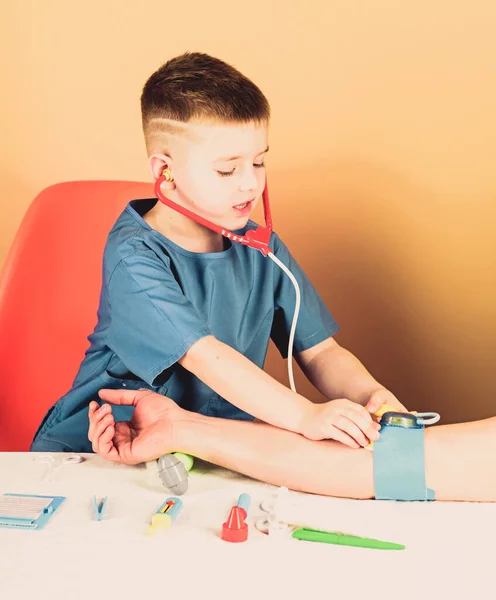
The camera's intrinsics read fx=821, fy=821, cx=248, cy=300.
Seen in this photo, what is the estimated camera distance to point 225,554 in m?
0.79

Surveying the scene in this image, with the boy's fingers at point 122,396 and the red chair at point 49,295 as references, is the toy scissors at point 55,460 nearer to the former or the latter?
the boy's fingers at point 122,396

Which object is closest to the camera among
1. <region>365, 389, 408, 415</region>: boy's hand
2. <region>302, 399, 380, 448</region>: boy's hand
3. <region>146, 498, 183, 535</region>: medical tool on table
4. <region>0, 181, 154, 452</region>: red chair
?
<region>146, 498, 183, 535</region>: medical tool on table

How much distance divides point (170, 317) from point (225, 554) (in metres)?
0.41

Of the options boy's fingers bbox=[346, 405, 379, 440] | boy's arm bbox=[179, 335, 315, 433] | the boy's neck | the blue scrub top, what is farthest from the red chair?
boy's fingers bbox=[346, 405, 379, 440]

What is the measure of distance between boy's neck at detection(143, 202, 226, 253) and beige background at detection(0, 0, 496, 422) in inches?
22.9

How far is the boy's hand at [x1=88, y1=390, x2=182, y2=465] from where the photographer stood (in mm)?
1006

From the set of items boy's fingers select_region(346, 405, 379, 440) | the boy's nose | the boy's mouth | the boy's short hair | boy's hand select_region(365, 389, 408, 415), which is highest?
the boy's short hair

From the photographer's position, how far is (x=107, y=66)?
6.16 feet

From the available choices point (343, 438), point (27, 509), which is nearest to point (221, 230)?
point (343, 438)

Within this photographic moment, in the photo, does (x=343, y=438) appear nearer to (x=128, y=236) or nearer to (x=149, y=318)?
(x=149, y=318)

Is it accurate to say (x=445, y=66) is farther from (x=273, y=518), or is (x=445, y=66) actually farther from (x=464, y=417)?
(x=273, y=518)

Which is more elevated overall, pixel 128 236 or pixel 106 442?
pixel 128 236

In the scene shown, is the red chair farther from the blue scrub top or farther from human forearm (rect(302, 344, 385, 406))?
human forearm (rect(302, 344, 385, 406))

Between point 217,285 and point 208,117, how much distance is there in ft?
0.89
